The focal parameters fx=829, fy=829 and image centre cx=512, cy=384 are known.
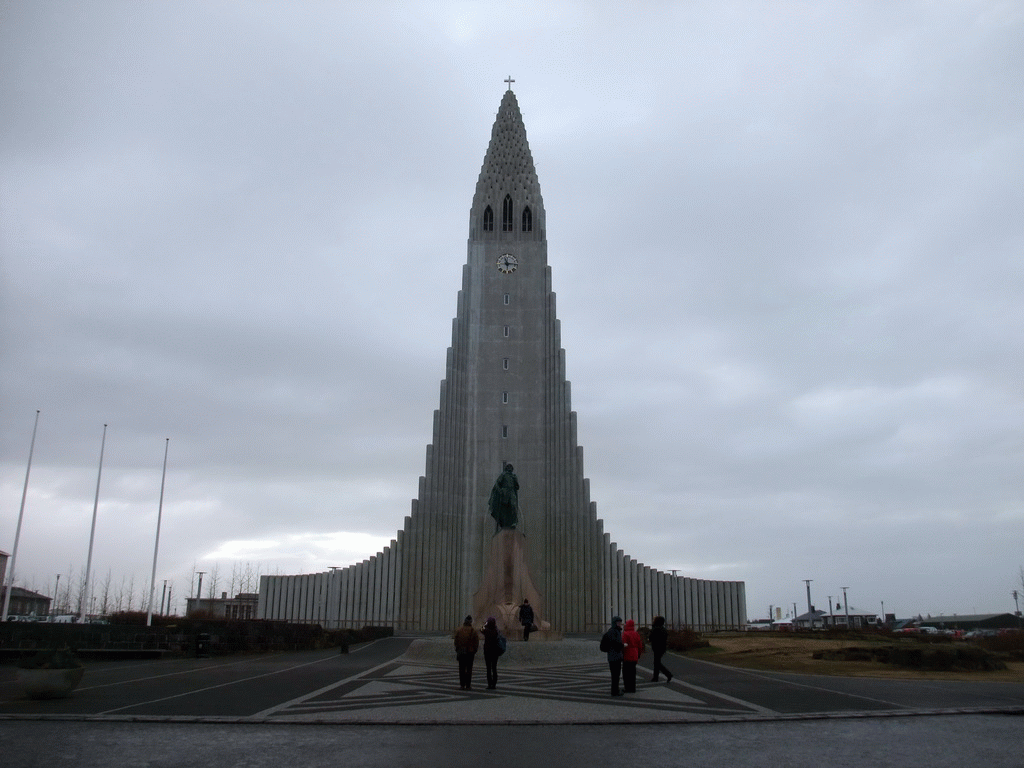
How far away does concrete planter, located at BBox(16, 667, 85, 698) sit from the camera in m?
12.2

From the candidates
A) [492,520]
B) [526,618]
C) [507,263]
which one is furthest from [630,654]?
[507,263]

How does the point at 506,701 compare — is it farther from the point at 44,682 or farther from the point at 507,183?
the point at 507,183

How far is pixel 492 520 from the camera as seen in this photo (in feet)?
182

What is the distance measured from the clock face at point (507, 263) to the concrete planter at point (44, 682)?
167 ft

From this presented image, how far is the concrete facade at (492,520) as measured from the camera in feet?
182

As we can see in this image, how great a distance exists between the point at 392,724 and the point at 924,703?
7.95 m

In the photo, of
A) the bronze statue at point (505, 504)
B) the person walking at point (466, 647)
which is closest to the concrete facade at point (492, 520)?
the bronze statue at point (505, 504)

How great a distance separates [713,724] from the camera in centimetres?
1037

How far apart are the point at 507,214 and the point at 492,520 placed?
2341 centimetres

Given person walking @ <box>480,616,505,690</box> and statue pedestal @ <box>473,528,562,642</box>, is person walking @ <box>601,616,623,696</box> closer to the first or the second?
person walking @ <box>480,616,505,690</box>


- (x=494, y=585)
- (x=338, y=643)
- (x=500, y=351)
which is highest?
(x=500, y=351)

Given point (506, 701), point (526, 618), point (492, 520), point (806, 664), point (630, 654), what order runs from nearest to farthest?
point (506, 701) → point (630, 654) → point (806, 664) → point (526, 618) → point (492, 520)

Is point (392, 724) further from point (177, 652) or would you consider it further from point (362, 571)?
point (362, 571)

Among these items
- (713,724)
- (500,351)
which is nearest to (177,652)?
(713,724)
